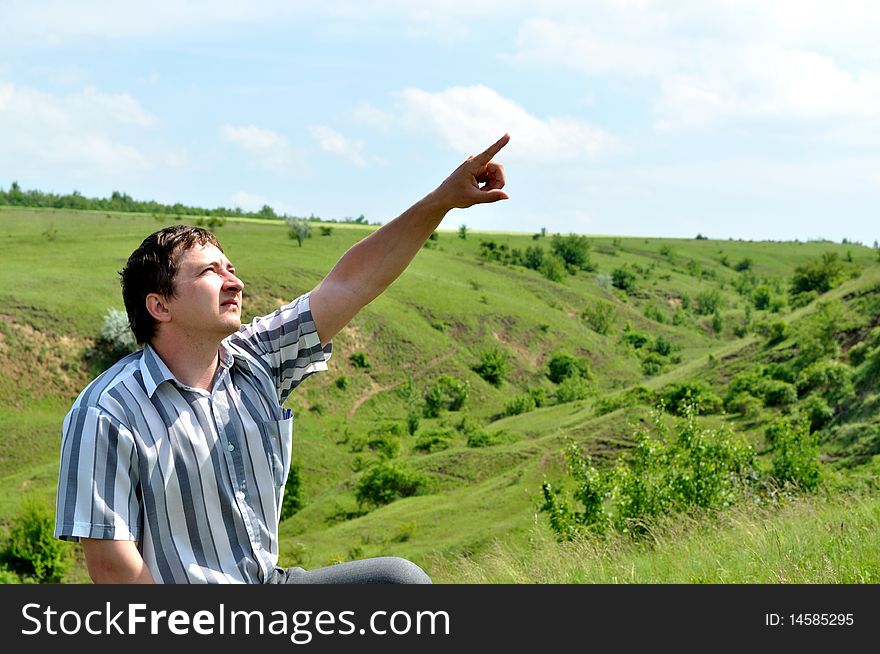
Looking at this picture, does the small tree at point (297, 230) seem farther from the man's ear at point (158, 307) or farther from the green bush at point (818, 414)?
the man's ear at point (158, 307)

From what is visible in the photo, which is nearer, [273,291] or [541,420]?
[541,420]

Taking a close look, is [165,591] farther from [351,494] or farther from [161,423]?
[351,494]

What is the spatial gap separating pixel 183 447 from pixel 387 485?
3642cm

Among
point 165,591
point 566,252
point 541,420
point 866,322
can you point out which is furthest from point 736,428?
point 566,252

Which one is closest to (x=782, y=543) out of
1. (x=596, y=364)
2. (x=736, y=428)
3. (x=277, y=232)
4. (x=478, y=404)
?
(x=736, y=428)

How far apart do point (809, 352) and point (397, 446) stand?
74.2 ft

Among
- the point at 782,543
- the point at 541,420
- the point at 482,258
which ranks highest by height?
the point at 482,258

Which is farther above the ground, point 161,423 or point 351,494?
point 161,423

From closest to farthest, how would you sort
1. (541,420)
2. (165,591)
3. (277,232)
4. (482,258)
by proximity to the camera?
(165,591) → (541,420) → (277,232) → (482,258)

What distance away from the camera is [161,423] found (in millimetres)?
3178

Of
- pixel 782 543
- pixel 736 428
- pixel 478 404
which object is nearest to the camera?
pixel 782 543

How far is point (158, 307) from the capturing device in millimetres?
3344

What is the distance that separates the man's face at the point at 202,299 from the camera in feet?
10.9

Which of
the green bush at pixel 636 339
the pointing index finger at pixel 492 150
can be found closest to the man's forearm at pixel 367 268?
the pointing index finger at pixel 492 150
